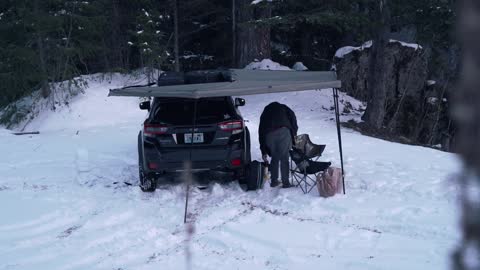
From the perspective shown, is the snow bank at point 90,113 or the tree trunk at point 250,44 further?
the tree trunk at point 250,44

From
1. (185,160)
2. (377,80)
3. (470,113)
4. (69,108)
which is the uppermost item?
(470,113)

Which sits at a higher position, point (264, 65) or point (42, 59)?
point (42, 59)

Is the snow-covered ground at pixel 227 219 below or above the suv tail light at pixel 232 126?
below

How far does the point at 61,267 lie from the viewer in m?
5.56

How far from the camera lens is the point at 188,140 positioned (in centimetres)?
817

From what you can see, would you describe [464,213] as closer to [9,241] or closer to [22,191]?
[9,241]

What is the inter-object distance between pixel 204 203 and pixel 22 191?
10.7ft

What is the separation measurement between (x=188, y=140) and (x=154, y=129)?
0.56 metres

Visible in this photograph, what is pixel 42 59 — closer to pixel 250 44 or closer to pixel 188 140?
pixel 250 44

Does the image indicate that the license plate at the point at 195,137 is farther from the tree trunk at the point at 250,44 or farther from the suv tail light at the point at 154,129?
the tree trunk at the point at 250,44

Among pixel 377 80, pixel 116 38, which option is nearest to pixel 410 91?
pixel 377 80

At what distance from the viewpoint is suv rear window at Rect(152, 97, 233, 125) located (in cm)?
831

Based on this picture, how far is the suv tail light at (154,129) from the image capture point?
8.16 meters

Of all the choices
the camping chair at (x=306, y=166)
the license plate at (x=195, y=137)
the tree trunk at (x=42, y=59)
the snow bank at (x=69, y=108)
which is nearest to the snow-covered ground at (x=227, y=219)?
the camping chair at (x=306, y=166)
